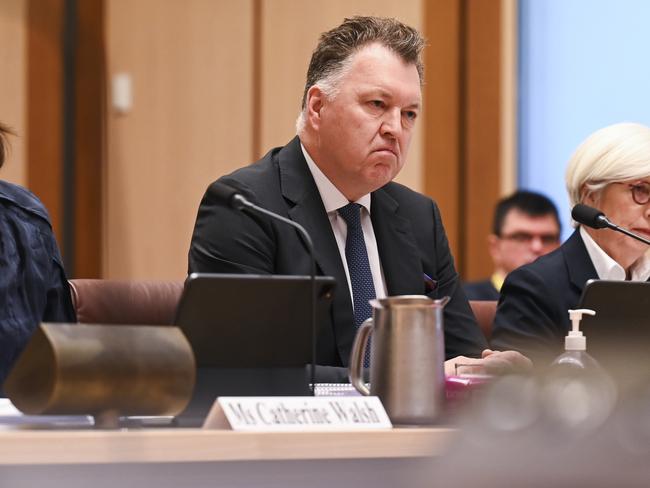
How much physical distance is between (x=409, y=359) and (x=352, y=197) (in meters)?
1.08

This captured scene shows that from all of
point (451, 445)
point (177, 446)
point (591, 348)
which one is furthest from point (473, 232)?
point (451, 445)

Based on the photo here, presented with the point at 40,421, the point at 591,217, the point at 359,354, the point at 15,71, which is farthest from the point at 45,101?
the point at 40,421

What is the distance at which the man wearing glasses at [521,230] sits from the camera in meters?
4.30

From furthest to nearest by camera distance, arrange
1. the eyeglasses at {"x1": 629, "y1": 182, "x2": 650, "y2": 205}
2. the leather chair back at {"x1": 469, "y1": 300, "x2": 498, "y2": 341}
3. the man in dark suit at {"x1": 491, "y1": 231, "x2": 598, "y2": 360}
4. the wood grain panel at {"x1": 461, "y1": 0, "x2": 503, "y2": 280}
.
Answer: the wood grain panel at {"x1": 461, "y1": 0, "x2": 503, "y2": 280}
the leather chair back at {"x1": 469, "y1": 300, "x2": 498, "y2": 341}
the eyeglasses at {"x1": 629, "y1": 182, "x2": 650, "y2": 205}
the man in dark suit at {"x1": 491, "y1": 231, "x2": 598, "y2": 360}

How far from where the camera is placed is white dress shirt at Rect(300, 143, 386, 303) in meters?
2.22

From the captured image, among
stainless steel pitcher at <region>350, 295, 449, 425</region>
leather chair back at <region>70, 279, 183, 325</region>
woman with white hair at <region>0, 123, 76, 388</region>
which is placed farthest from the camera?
leather chair back at <region>70, 279, 183, 325</region>

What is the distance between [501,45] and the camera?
15.5ft

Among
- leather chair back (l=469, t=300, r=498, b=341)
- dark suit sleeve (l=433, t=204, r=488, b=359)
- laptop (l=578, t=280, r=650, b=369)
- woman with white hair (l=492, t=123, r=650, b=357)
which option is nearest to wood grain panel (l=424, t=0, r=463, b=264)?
leather chair back (l=469, t=300, r=498, b=341)

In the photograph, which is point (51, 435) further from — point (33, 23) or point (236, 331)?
point (33, 23)

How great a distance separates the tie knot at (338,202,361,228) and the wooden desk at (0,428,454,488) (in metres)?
1.33

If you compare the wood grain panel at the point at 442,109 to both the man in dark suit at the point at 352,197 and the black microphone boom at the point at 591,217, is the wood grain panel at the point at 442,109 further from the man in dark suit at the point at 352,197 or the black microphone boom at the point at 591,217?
the black microphone boom at the point at 591,217

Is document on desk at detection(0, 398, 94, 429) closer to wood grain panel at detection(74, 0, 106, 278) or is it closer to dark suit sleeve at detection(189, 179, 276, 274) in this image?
dark suit sleeve at detection(189, 179, 276, 274)

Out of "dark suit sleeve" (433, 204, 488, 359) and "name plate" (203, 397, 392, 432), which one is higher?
"name plate" (203, 397, 392, 432)

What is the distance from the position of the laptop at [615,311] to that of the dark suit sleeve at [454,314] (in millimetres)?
599
